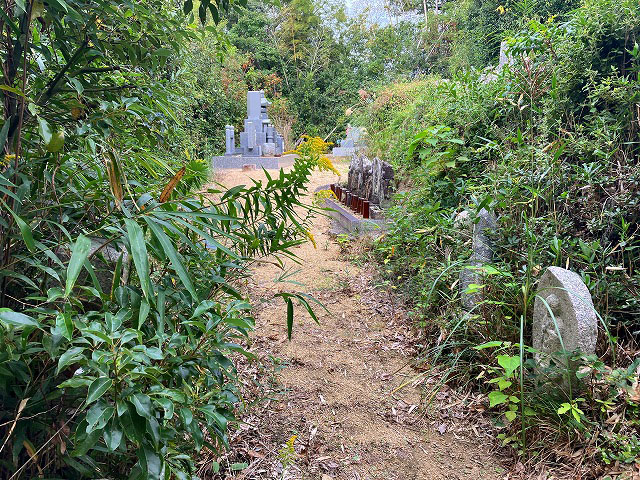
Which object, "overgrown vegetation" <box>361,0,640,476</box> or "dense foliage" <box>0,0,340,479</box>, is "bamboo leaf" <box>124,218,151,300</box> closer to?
"dense foliage" <box>0,0,340,479</box>

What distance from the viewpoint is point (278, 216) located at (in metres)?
1.81

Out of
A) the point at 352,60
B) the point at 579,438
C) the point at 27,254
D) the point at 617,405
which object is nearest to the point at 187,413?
the point at 27,254

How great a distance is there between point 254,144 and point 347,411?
1297 centimetres

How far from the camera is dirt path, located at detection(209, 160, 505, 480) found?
6.82ft

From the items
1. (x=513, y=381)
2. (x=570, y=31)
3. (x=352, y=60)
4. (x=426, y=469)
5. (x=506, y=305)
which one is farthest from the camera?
(x=352, y=60)

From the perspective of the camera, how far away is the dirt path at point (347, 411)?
208cm

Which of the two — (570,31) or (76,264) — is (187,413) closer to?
(76,264)

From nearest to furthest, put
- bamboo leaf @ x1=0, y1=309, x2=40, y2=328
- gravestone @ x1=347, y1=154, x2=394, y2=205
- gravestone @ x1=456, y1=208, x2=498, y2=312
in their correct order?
bamboo leaf @ x1=0, y1=309, x2=40, y2=328
gravestone @ x1=456, y1=208, x2=498, y2=312
gravestone @ x1=347, y1=154, x2=394, y2=205

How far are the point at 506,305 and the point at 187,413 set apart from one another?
2040 millimetres

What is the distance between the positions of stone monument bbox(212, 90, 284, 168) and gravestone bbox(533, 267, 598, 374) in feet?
35.5

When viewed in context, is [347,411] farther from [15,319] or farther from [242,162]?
[242,162]

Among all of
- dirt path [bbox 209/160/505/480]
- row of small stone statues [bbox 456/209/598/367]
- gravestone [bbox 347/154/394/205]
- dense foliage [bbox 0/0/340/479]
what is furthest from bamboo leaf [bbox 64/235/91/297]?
gravestone [bbox 347/154/394/205]

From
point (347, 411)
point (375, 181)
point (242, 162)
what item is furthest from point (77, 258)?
point (242, 162)

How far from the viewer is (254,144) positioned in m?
14.5
